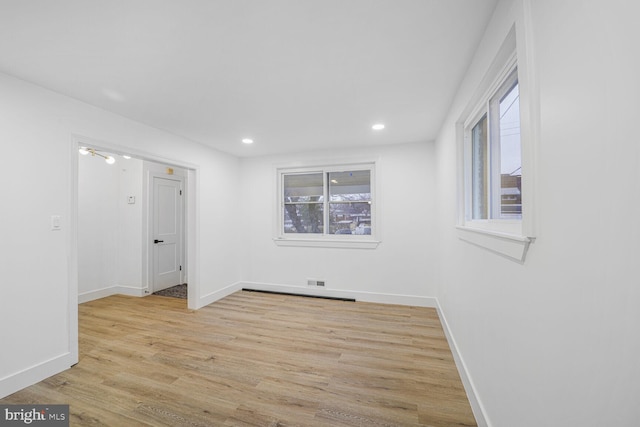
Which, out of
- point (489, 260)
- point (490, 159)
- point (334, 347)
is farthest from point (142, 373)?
point (490, 159)

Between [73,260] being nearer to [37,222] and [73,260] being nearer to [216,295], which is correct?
[37,222]

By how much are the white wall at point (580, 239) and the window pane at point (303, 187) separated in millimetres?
3427

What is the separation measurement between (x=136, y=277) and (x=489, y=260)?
17.1ft

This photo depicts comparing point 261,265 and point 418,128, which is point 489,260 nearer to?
point 418,128

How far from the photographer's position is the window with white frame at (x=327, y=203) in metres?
4.29

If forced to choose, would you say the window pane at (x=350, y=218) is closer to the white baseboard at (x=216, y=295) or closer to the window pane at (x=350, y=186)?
the window pane at (x=350, y=186)

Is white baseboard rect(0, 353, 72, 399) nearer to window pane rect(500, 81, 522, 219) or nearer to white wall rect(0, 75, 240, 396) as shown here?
white wall rect(0, 75, 240, 396)

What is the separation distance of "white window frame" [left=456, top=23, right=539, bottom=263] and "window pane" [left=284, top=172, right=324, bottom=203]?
2672 millimetres

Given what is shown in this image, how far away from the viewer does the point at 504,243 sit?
1.27 m

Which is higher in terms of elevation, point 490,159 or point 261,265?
point 490,159

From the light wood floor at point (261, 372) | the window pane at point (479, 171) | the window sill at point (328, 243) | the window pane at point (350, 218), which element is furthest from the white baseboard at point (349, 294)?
the window pane at point (479, 171)

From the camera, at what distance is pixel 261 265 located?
4.76 m

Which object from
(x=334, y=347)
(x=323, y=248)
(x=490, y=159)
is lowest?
(x=334, y=347)

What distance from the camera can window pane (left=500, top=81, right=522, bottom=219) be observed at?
1.36 m
